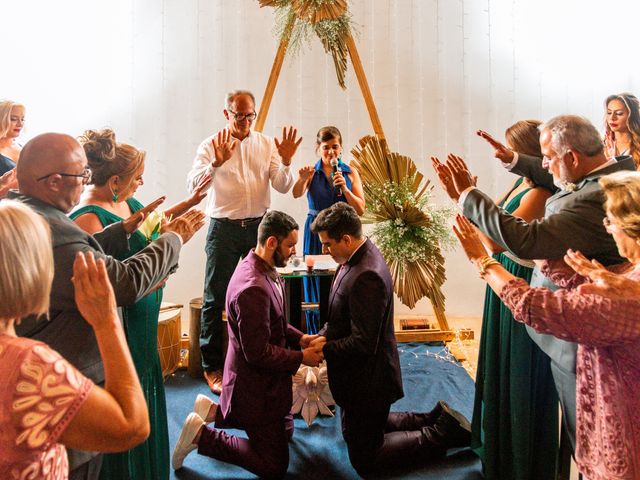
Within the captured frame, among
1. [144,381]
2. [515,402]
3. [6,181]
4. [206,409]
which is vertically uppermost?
[6,181]

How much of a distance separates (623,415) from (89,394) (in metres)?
1.33

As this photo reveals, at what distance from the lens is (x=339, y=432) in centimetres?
331

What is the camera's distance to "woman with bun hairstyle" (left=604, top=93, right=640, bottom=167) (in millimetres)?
3854

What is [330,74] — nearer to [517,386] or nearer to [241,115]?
[241,115]

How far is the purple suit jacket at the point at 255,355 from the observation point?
265 cm

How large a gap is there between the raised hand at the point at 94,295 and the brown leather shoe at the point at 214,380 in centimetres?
258

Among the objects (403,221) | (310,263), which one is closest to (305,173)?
(310,263)

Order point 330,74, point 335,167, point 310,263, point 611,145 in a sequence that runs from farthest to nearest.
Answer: point 330,74 < point 335,167 < point 611,145 < point 310,263

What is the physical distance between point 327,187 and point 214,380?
1621 millimetres

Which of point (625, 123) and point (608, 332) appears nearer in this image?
point (608, 332)

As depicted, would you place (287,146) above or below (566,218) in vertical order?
above

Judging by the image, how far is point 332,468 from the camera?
293cm

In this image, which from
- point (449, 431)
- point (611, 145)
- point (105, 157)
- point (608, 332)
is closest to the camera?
point (608, 332)

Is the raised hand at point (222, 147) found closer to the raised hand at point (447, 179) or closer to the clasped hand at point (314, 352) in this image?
the clasped hand at point (314, 352)
